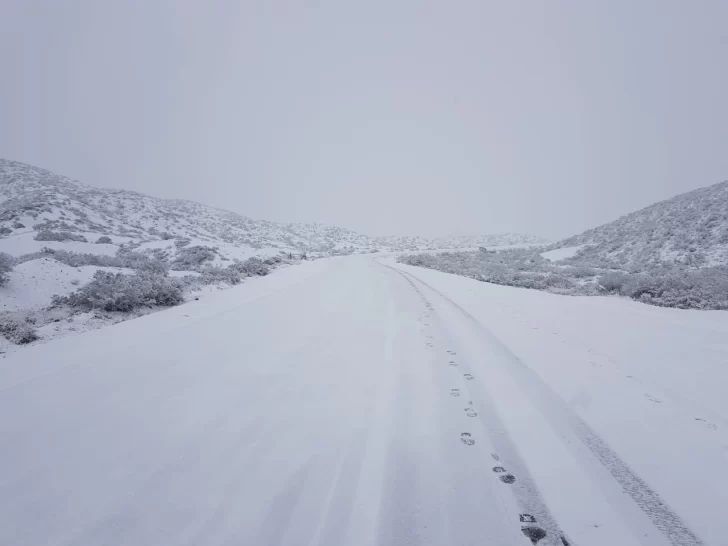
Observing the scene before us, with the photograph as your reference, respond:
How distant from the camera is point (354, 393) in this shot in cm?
335

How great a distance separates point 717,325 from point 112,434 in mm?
8451

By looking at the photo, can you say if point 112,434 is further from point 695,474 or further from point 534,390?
point 695,474

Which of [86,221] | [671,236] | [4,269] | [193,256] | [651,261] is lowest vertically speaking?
[4,269]

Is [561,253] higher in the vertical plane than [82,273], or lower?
higher

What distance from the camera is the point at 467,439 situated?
259cm

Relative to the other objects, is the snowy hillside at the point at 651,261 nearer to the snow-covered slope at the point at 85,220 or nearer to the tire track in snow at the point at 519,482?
the tire track in snow at the point at 519,482

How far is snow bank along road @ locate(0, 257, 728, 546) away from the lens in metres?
1.76

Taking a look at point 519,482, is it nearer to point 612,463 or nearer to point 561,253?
point 612,463

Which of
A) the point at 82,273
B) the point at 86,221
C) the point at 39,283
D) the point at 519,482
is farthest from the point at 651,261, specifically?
the point at 86,221

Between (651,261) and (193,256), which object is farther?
(651,261)

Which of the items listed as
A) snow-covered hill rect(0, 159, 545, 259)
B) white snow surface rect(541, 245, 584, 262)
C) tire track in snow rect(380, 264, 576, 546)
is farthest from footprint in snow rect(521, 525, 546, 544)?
white snow surface rect(541, 245, 584, 262)

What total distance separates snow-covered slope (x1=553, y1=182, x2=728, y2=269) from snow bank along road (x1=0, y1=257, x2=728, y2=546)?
1828cm

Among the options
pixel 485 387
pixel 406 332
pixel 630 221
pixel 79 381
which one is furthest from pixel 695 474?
pixel 630 221

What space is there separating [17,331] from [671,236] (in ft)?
94.1
